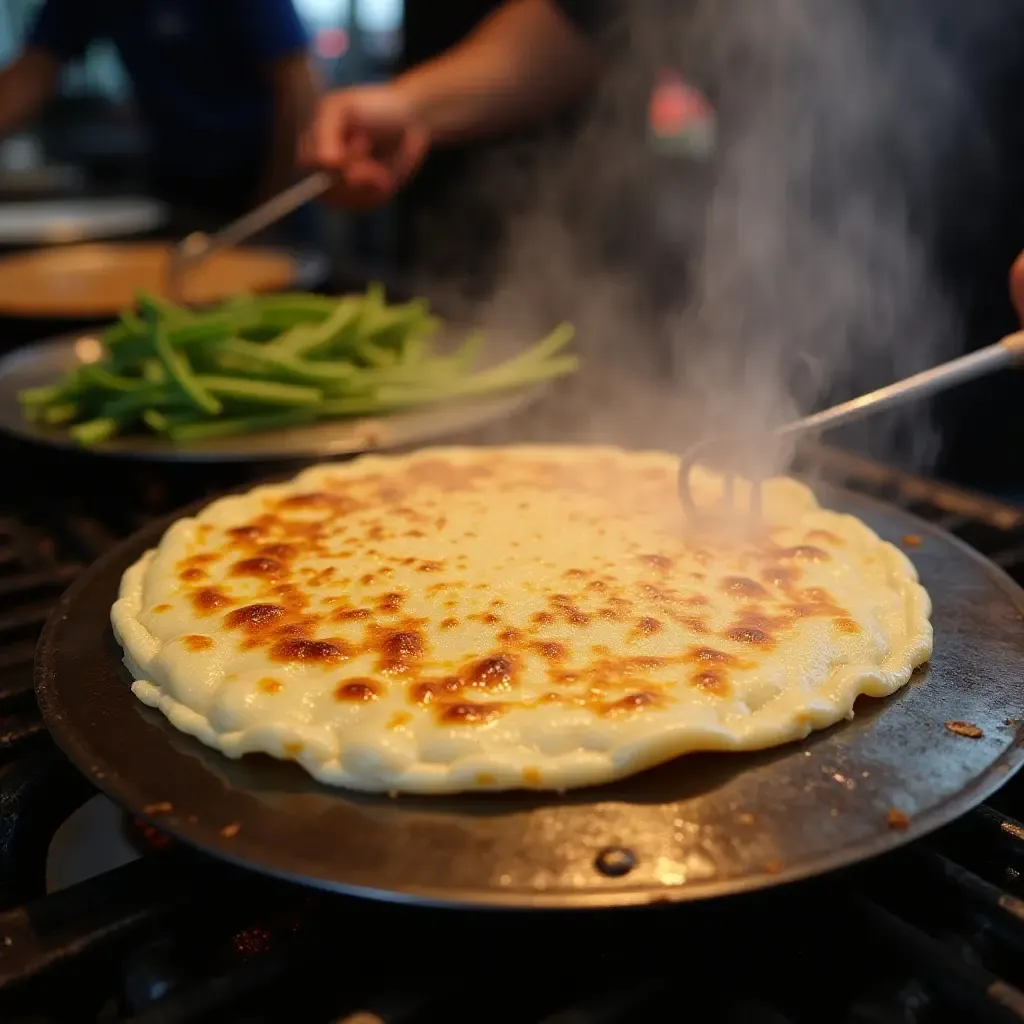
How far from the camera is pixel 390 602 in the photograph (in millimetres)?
1513

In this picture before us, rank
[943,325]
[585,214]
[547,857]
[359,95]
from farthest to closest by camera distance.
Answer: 1. [585,214]
2. [359,95]
3. [943,325]
4. [547,857]

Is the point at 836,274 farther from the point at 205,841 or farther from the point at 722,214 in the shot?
the point at 205,841

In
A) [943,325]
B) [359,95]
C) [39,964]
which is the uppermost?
[359,95]

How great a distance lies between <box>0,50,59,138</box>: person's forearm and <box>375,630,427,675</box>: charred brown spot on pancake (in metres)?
5.76

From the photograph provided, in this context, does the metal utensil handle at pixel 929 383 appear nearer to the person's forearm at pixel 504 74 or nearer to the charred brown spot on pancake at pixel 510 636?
the charred brown spot on pancake at pixel 510 636

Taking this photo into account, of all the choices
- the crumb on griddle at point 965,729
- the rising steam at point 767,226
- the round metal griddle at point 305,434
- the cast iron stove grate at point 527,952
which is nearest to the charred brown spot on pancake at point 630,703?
the cast iron stove grate at point 527,952

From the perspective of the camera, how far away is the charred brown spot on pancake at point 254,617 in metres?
1.45

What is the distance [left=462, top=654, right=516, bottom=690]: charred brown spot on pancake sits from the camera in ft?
4.26

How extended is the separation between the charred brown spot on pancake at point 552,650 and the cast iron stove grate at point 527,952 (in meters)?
0.33

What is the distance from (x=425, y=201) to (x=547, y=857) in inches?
147

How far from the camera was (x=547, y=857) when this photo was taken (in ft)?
3.49

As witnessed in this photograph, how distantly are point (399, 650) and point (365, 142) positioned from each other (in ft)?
7.91

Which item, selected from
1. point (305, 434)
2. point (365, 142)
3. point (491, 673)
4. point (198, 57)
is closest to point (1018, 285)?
point (491, 673)

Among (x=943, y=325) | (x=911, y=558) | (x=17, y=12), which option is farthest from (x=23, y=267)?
(x=17, y=12)
